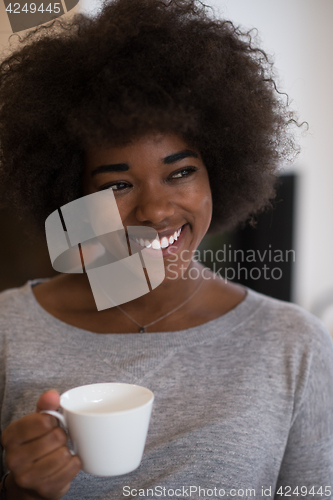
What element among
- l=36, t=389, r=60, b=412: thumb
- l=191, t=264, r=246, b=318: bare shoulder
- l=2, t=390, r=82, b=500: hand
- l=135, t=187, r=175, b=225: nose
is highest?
l=135, t=187, r=175, b=225: nose

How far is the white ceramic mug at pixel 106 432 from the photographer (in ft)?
1.63

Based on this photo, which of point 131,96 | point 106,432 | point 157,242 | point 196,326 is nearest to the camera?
point 106,432

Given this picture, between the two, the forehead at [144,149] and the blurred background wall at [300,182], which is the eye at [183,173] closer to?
the forehead at [144,149]

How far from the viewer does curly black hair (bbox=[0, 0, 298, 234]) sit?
2.13 ft

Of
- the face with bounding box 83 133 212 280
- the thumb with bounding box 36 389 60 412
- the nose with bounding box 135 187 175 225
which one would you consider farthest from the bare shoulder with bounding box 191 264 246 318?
the thumb with bounding box 36 389 60 412

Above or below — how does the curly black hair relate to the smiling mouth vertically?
above

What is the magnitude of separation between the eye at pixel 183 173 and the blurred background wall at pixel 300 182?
15.1 inches

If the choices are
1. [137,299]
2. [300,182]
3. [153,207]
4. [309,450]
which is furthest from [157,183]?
[300,182]

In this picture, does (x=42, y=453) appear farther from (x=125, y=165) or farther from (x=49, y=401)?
(x=125, y=165)

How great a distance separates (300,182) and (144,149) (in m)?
0.78

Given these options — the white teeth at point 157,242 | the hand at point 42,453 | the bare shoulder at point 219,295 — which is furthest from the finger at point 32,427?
the bare shoulder at point 219,295

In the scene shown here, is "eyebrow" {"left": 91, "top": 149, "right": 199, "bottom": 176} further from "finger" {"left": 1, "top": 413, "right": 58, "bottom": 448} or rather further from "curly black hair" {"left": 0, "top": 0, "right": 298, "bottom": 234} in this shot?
"finger" {"left": 1, "top": 413, "right": 58, "bottom": 448}

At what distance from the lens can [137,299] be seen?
2.99 ft

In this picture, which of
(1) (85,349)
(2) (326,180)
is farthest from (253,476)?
(2) (326,180)
